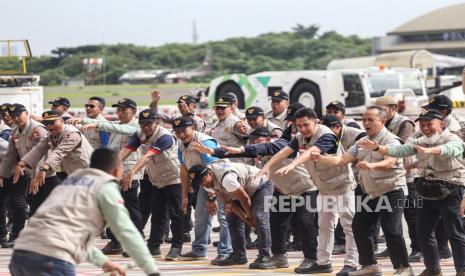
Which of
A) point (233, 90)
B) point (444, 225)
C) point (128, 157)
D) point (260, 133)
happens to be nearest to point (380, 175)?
point (444, 225)

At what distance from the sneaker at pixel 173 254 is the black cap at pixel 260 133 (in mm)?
1581

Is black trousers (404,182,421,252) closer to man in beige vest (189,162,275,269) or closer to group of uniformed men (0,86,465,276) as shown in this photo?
group of uniformed men (0,86,465,276)

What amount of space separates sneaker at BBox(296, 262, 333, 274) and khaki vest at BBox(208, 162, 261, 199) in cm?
104

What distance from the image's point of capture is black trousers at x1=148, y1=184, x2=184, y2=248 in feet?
45.6

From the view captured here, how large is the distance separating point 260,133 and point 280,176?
3.52ft

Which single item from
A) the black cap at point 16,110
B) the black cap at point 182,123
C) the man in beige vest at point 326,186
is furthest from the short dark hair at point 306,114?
the black cap at point 16,110

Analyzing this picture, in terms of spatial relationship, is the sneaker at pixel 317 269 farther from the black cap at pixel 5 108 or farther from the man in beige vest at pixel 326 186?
the black cap at pixel 5 108

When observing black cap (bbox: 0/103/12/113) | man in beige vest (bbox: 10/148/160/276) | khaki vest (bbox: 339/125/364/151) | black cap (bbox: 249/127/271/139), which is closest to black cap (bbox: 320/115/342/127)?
khaki vest (bbox: 339/125/364/151)

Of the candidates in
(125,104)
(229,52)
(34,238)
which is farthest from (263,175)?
(229,52)

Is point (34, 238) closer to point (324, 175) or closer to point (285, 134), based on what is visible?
point (324, 175)

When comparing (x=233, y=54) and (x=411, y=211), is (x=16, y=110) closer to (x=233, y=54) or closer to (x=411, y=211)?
(x=411, y=211)

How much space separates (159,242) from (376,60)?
1454 inches

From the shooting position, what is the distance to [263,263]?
1285cm

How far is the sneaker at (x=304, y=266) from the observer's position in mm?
12431
